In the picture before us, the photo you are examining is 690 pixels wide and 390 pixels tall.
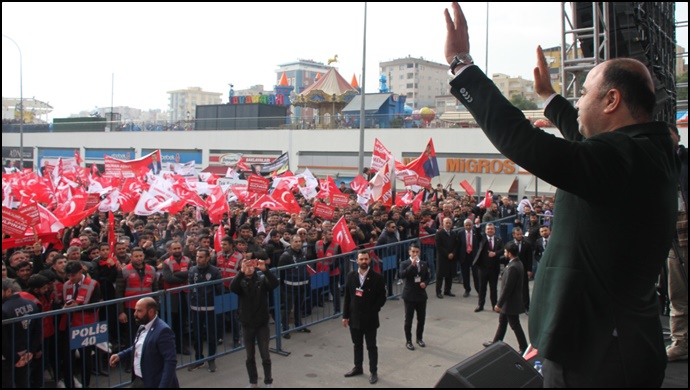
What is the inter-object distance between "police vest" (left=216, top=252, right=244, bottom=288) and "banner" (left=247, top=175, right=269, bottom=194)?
709 centimetres

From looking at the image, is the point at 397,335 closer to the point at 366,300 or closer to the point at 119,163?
the point at 366,300

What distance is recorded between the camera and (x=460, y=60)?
1.65 metres

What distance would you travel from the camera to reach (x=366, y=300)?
330 inches

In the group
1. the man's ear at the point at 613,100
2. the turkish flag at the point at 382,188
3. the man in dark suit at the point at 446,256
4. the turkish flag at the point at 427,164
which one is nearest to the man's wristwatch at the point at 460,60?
the man's ear at the point at 613,100

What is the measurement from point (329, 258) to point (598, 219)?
31.5 ft

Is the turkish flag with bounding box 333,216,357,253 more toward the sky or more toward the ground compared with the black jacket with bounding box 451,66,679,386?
more toward the ground

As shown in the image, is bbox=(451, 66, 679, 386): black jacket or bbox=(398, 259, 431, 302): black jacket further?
bbox=(398, 259, 431, 302): black jacket

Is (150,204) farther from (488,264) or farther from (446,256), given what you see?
(488,264)

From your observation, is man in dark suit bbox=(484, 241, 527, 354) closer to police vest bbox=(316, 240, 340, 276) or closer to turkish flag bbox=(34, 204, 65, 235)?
police vest bbox=(316, 240, 340, 276)

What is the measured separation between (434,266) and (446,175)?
2140 cm

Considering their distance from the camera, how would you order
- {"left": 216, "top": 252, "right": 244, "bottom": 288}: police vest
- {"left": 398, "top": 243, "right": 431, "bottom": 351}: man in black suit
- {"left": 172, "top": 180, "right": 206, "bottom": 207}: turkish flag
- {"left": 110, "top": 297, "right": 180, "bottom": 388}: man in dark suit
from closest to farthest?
{"left": 110, "top": 297, "right": 180, "bottom": 388}: man in dark suit < {"left": 398, "top": 243, "right": 431, "bottom": 351}: man in black suit < {"left": 216, "top": 252, "right": 244, "bottom": 288}: police vest < {"left": 172, "top": 180, "right": 206, "bottom": 207}: turkish flag

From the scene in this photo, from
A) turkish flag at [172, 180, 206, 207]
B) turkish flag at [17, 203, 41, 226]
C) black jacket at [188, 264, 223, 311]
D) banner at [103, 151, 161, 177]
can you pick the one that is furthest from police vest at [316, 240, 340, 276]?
banner at [103, 151, 161, 177]

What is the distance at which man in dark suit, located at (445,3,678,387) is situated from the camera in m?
1.46

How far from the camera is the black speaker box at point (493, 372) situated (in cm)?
217
